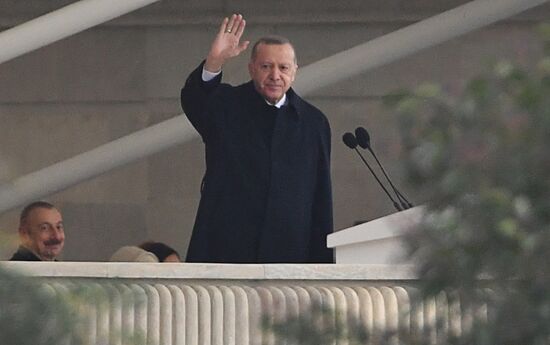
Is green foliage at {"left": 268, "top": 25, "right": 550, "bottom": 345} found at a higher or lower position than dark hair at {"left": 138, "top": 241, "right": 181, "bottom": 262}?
lower

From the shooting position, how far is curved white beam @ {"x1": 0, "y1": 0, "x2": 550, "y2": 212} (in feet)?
36.2

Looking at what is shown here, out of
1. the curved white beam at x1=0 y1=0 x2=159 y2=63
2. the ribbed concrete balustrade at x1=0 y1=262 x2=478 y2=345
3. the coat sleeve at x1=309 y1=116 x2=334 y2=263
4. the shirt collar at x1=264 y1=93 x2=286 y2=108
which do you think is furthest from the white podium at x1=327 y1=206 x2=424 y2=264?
Result: the curved white beam at x1=0 y1=0 x2=159 y2=63

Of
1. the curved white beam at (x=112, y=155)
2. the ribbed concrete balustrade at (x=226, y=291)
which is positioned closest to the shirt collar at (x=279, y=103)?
the ribbed concrete balustrade at (x=226, y=291)

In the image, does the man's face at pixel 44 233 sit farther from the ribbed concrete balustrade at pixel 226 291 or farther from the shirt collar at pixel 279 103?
the ribbed concrete balustrade at pixel 226 291

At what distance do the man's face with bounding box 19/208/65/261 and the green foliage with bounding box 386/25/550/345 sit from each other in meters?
4.96

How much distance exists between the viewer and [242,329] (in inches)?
194

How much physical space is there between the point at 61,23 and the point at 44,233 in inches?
109

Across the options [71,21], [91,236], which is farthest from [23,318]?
[91,236]

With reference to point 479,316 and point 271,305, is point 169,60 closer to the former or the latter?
point 271,305

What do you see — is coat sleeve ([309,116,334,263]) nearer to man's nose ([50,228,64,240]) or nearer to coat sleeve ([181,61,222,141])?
coat sleeve ([181,61,222,141])

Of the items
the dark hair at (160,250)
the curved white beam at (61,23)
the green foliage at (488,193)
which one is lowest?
the green foliage at (488,193)

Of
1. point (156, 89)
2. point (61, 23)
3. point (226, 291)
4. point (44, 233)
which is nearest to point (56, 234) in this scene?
point (44, 233)

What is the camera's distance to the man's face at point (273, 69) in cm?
621

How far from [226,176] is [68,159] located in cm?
543
